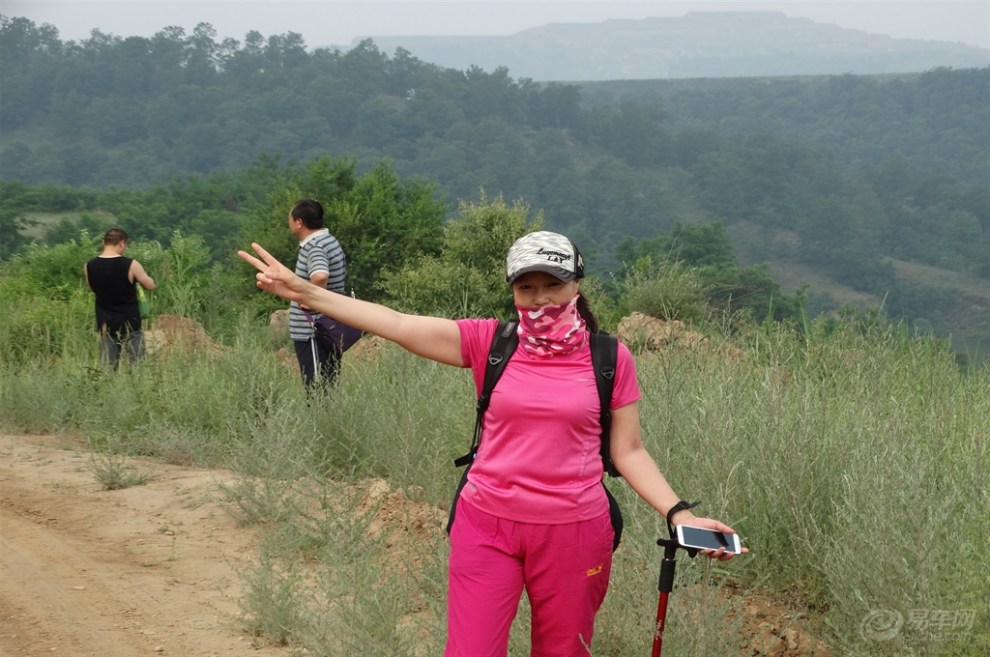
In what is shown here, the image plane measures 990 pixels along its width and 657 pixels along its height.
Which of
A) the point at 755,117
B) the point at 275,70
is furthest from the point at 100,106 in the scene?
the point at 755,117

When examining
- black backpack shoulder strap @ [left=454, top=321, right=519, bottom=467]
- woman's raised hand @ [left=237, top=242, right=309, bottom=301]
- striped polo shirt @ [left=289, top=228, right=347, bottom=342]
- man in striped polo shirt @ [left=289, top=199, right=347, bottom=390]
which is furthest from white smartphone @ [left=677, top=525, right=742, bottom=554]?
striped polo shirt @ [left=289, top=228, right=347, bottom=342]

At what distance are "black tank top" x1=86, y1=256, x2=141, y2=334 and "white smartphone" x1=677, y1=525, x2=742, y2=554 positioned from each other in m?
6.91

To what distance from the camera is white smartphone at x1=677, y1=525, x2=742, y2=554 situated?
289 cm

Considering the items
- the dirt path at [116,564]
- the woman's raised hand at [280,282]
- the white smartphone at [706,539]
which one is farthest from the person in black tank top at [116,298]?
the white smartphone at [706,539]

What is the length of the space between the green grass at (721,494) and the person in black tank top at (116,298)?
5.93ft

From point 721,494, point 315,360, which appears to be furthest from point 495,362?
point 315,360

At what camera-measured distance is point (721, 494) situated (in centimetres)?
414

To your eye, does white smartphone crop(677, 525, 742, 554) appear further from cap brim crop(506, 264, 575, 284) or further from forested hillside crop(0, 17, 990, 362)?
forested hillside crop(0, 17, 990, 362)

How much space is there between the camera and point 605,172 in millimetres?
124938

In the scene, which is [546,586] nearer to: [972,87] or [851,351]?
[851,351]

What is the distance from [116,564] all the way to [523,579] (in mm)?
3101

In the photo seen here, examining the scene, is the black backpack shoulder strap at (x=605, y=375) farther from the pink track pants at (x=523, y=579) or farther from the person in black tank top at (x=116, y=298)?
the person in black tank top at (x=116, y=298)

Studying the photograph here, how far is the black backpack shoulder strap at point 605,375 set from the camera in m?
3.10

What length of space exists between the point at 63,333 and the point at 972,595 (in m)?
9.60
